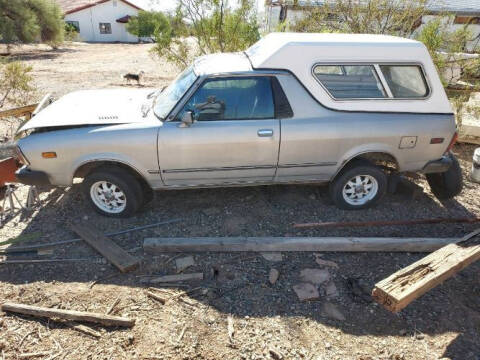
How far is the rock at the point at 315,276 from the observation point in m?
3.45

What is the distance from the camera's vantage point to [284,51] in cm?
383

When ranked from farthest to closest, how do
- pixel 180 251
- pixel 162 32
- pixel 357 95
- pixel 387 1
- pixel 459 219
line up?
pixel 162 32
pixel 387 1
pixel 459 219
pixel 357 95
pixel 180 251

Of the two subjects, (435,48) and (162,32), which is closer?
(435,48)

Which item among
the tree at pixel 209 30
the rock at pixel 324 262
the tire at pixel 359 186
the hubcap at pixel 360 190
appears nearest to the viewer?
the rock at pixel 324 262

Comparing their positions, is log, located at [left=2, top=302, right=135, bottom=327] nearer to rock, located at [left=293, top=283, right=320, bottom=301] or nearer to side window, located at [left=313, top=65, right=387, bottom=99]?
rock, located at [left=293, top=283, right=320, bottom=301]

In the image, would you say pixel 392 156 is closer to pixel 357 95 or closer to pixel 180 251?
pixel 357 95

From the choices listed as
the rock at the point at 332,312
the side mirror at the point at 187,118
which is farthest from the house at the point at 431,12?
the rock at the point at 332,312

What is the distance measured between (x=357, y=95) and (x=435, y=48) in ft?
12.6

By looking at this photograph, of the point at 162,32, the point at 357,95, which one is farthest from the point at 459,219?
the point at 162,32

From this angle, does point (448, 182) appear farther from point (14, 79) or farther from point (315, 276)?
point (14, 79)

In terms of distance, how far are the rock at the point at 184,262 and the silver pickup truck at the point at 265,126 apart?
926 mm

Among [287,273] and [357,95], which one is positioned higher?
[357,95]

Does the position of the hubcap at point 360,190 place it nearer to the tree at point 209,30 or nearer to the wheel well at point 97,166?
the wheel well at point 97,166

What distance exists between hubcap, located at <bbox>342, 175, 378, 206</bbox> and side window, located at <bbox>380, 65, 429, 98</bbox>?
109 cm
